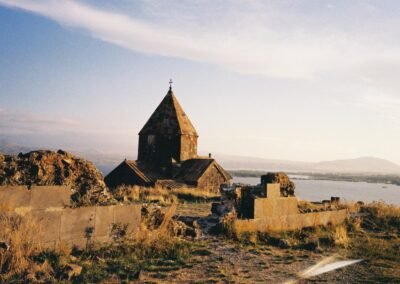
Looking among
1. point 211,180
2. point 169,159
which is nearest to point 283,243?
point 211,180

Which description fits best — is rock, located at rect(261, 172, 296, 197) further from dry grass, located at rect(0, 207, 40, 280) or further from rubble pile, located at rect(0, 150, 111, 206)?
dry grass, located at rect(0, 207, 40, 280)

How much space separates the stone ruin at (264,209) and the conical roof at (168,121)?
57.5 feet

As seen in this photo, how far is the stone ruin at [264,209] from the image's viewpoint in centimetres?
977

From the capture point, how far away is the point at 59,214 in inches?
256

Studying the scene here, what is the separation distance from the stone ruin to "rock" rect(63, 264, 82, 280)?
15.0 ft

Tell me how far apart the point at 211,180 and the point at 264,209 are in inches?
719

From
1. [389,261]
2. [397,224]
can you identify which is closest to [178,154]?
[397,224]

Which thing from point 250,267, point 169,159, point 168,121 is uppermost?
point 168,121

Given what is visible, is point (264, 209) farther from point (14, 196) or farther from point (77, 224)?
point (14, 196)

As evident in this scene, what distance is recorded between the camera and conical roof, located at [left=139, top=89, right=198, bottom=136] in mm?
28172

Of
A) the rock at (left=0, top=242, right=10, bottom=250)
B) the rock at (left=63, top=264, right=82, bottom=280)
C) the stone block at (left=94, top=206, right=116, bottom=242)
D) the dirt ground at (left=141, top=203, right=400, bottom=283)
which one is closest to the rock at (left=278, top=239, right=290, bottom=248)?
the dirt ground at (left=141, top=203, right=400, bottom=283)

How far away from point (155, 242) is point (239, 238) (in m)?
2.33

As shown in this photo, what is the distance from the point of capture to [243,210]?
1022cm

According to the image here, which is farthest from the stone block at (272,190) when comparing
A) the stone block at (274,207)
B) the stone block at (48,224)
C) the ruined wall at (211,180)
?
the ruined wall at (211,180)
